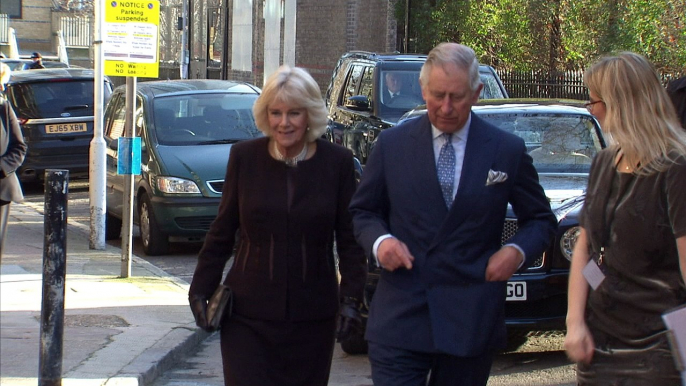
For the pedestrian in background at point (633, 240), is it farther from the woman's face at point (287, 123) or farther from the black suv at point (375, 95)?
the black suv at point (375, 95)

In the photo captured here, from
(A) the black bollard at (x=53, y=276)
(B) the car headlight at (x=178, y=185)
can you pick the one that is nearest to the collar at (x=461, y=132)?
(A) the black bollard at (x=53, y=276)

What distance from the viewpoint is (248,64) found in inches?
1148

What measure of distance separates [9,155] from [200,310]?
3.01 metres

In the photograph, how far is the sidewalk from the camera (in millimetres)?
5141

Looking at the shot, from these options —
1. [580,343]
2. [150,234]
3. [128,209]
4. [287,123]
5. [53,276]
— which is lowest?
[150,234]

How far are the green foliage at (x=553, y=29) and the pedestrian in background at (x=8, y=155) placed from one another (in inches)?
666

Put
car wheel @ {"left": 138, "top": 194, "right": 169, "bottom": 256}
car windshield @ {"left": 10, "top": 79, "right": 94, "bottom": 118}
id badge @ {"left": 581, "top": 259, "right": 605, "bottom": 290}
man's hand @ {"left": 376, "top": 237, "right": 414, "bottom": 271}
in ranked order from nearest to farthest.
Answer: id badge @ {"left": 581, "top": 259, "right": 605, "bottom": 290}, man's hand @ {"left": 376, "top": 237, "right": 414, "bottom": 271}, car wheel @ {"left": 138, "top": 194, "right": 169, "bottom": 256}, car windshield @ {"left": 10, "top": 79, "right": 94, "bottom": 118}

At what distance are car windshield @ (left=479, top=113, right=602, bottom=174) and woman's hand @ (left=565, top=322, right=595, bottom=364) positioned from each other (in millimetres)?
4584

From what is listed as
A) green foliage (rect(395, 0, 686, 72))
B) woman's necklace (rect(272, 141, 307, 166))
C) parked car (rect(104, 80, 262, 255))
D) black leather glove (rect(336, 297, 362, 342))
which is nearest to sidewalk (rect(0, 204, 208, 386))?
parked car (rect(104, 80, 262, 255))

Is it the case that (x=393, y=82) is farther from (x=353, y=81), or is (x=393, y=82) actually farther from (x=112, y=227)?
(x=112, y=227)

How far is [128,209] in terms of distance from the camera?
395 inches

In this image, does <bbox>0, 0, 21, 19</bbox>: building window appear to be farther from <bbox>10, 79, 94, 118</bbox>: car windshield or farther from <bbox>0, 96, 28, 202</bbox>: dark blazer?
<bbox>10, 79, 94, 118</bbox>: car windshield

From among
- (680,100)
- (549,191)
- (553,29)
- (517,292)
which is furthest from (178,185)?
(553,29)

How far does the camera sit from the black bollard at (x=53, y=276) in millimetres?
5586
